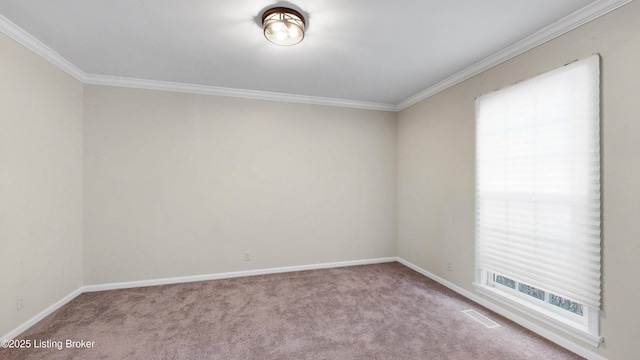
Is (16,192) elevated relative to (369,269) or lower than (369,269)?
elevated

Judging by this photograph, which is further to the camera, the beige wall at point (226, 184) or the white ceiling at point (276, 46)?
the beige wall at point (226, 184)

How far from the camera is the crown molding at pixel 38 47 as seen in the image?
2.16 m

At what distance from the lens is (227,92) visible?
12.0ft

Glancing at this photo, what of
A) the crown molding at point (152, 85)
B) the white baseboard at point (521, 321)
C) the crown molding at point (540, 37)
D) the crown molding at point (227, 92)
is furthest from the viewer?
the crown molding at point (227, 92)

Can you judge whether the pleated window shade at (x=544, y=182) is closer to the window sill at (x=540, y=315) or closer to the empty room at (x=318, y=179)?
the empty room at (x=318, y=179)

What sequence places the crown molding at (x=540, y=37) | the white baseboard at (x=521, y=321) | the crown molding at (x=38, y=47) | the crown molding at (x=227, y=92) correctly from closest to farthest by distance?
the crown molding at (x=540, y=37) → the white baseboard at (x=521, y=321) → the crown molding at (x=38, y=47) → the crown molding at (x=227, y=92)

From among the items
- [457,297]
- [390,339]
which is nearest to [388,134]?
[457,297]

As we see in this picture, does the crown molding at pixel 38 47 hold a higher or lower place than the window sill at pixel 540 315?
higher

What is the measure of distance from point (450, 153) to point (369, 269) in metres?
2.03

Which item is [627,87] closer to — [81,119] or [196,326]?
[196,326]

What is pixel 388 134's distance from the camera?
174 inches

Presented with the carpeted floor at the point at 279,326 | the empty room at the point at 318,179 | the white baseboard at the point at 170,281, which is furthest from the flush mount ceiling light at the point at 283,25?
the white baseboard at the point at 170,281

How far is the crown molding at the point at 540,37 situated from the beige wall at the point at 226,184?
143cm

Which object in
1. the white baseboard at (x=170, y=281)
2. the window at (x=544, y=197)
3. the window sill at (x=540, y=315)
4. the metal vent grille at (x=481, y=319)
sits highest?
the window at (x=544, y=197)
